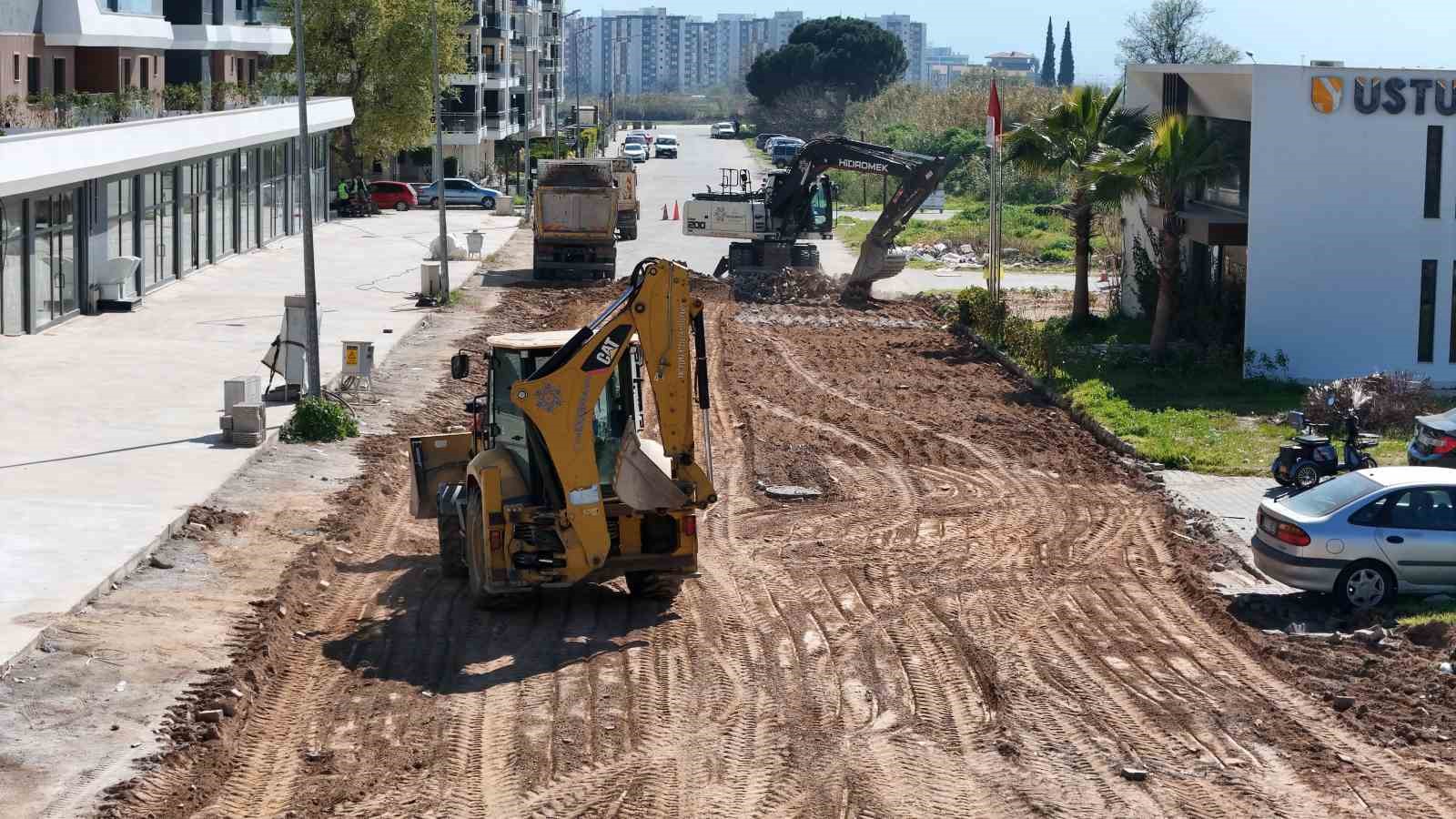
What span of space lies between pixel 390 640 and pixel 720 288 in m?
27.9

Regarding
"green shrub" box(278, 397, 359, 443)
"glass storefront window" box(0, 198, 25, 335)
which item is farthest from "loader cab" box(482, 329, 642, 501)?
"glass storefront window" box(0, 198, 25, 335)

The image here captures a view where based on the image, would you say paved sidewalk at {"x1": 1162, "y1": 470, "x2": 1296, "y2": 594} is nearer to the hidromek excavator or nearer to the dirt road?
the dirt road

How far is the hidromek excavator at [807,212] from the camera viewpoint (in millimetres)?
39969

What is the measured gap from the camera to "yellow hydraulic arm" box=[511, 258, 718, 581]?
1407 centimetres

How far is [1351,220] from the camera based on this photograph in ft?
94.6

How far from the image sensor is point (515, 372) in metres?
15.2

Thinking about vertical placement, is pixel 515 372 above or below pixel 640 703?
above

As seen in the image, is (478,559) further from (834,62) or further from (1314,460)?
(834,62)

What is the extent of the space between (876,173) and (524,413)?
26.7 meters

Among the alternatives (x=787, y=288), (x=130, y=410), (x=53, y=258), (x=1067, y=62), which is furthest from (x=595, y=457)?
(x=1067, y=62)

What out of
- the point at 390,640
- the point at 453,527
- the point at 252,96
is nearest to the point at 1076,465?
the point at 453,527

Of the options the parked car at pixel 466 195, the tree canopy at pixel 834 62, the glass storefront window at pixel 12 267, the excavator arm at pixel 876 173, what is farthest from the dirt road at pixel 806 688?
the tree canopy at pixel 834 62

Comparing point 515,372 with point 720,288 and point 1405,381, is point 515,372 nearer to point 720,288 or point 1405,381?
point 1405,381

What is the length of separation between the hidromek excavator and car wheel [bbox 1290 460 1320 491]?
19.9 metres
